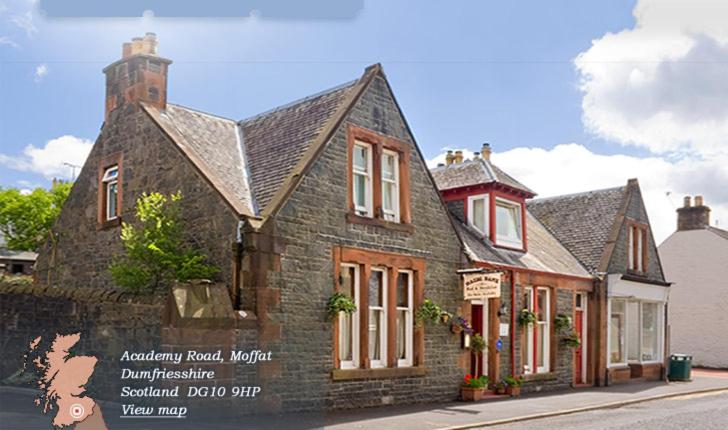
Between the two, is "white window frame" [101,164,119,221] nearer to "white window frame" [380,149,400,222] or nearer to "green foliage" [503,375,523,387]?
"white window frame" [380,149,400,222]

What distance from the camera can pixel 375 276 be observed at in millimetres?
17250

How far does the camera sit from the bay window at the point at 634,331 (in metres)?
26.8

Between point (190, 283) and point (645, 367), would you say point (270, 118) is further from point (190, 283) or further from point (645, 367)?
point (645, 367)

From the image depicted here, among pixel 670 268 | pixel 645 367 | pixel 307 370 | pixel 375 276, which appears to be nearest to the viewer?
pixel 307 370

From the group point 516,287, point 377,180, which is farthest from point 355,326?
point 516,287

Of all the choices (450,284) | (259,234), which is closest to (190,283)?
(259,234)

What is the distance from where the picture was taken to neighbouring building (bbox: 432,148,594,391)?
20719 millimetres

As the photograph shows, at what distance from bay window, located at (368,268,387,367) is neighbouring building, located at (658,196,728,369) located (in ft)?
79.3

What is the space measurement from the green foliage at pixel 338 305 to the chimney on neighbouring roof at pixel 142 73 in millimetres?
6382

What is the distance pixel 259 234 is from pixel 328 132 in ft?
9.88

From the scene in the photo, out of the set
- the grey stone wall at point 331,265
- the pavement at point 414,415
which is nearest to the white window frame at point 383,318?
the grey stone wall at point 331,265

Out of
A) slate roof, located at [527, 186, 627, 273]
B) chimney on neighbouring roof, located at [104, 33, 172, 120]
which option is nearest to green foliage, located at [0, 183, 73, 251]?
slate roof, located at [527, 186, 627, 273]

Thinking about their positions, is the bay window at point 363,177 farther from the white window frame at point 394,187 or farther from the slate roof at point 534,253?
the slate roof at point 534,253

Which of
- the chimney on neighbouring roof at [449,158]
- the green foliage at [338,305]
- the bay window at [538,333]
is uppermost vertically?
the chimney on neighbouring roof at [449,158]
